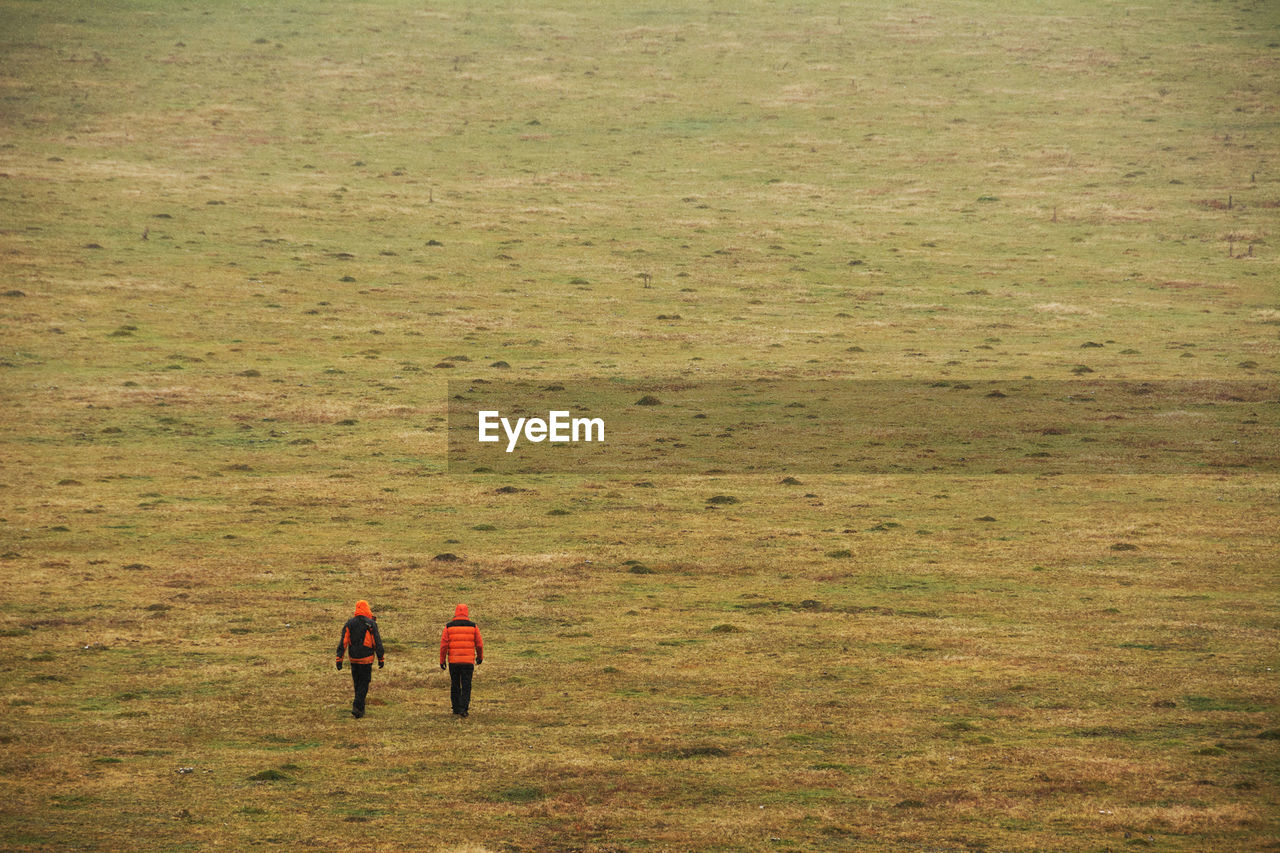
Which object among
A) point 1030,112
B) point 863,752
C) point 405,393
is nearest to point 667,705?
point 863,752

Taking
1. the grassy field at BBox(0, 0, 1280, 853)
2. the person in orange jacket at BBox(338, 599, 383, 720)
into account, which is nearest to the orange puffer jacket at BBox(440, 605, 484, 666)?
the person in orange jacket at BBox(338, 599, 383, 720)

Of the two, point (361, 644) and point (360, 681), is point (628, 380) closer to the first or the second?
point (360, 681)

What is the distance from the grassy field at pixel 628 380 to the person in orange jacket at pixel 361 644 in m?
1.21

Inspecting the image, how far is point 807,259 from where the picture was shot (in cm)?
9181

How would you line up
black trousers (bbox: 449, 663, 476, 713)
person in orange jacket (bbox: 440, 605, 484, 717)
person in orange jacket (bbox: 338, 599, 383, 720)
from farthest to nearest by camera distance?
black trousers (bbox: 449, 663, 476, 713) → person in orange jacket (bbox: 440, 605, 484, 717) → person in orange jacket (bbox: 338, 599, 383, 720)

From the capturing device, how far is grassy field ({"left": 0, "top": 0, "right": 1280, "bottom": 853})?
2714cm

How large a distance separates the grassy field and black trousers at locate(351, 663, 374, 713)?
2.18 ft

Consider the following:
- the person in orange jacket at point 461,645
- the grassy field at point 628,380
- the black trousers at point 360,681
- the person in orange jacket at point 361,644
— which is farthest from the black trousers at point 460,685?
the black trousers at point 360,681

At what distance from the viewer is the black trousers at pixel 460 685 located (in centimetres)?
2953

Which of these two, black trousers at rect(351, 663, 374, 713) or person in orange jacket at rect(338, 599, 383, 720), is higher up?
person in orange jacket at rect(338, 599, 383, 720)

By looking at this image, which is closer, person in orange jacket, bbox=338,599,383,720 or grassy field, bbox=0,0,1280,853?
grassy field, bbox=0,0,1280,853

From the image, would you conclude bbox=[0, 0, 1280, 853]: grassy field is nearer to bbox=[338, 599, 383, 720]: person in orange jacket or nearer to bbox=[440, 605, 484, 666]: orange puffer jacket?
bbox=[338, 599, 383, 720]: person in orange jacket

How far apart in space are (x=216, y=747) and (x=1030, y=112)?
104m

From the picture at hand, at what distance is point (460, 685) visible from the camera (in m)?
29.9
